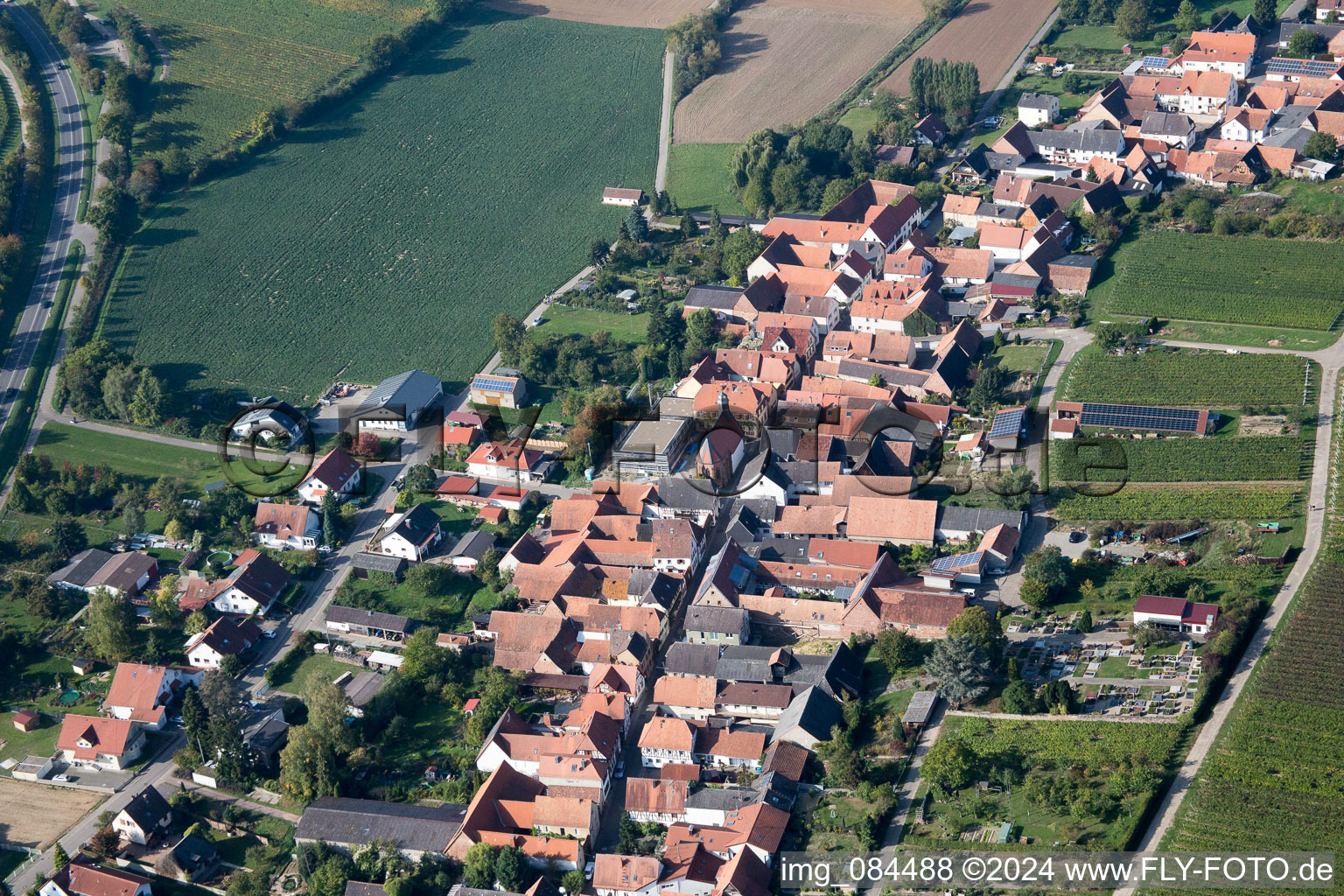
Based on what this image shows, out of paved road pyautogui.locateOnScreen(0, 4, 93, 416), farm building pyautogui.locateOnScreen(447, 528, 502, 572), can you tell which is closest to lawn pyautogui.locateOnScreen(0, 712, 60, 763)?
farm building pyautogui.locateOnScreen(447, 528, 502, 572)

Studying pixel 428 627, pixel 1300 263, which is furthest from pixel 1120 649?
pixel 1300 263

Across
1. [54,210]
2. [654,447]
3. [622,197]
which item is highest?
[622,197]

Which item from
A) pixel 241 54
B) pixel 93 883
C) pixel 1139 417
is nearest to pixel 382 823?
pixel 93 883

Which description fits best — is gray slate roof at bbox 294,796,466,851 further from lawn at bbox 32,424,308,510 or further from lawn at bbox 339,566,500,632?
lawn at bbox 32,424,308,510

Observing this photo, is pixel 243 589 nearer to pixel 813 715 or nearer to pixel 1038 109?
pixel 813 715

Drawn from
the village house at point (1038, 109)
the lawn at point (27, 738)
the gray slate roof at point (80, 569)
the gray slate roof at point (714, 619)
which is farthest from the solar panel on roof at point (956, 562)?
the village house at point (1038, 109)

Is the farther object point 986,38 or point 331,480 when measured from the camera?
point 986,38

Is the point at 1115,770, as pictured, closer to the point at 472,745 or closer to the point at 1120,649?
the point at 1120,649
